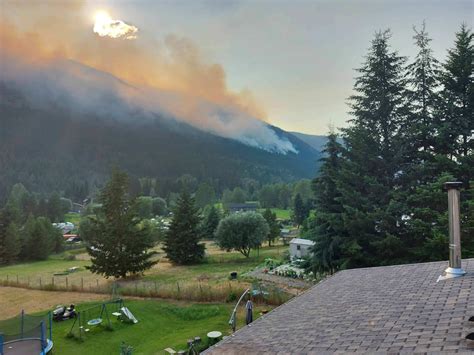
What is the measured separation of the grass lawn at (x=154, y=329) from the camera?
14.2 meters

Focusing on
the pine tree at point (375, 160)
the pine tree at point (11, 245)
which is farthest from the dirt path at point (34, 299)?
the pine tree at point (11, 245)

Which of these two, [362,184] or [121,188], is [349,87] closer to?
[362,184]

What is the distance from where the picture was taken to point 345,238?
22.4 metres

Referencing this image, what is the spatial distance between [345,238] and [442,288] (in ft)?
52.4

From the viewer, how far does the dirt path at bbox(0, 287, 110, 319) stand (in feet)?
67.9

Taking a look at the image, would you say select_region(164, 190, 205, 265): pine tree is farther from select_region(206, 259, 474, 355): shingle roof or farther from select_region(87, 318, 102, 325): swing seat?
select_region(206, 259, 474, 355): shingle roof

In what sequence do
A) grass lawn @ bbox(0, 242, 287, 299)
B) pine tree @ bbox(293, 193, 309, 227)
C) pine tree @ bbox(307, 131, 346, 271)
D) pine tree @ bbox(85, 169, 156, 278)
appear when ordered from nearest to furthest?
pine tree @ bbox(307, 131, 346, 271) → grass lawn @ bbox(0, 242, 287, 299) → pine tree @ bbox(85, 169, 156, 278) → pine tree @ bbox(293, 193, 309, 227)

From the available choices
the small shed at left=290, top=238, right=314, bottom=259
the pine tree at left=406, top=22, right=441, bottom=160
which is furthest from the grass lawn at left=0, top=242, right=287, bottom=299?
the pine tree at left=406, top=22, right=441, bottom=160

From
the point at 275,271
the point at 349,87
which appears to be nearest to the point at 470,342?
the point at 349,87

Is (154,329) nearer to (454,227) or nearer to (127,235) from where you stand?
(454,227)

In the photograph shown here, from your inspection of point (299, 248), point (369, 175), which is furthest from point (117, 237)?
point (369, 175)

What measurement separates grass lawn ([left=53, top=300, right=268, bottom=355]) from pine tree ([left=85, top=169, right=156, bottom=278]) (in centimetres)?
1152

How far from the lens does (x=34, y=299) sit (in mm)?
22578

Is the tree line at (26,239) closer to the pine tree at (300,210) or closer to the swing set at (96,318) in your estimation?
the swing set at (96,318)
